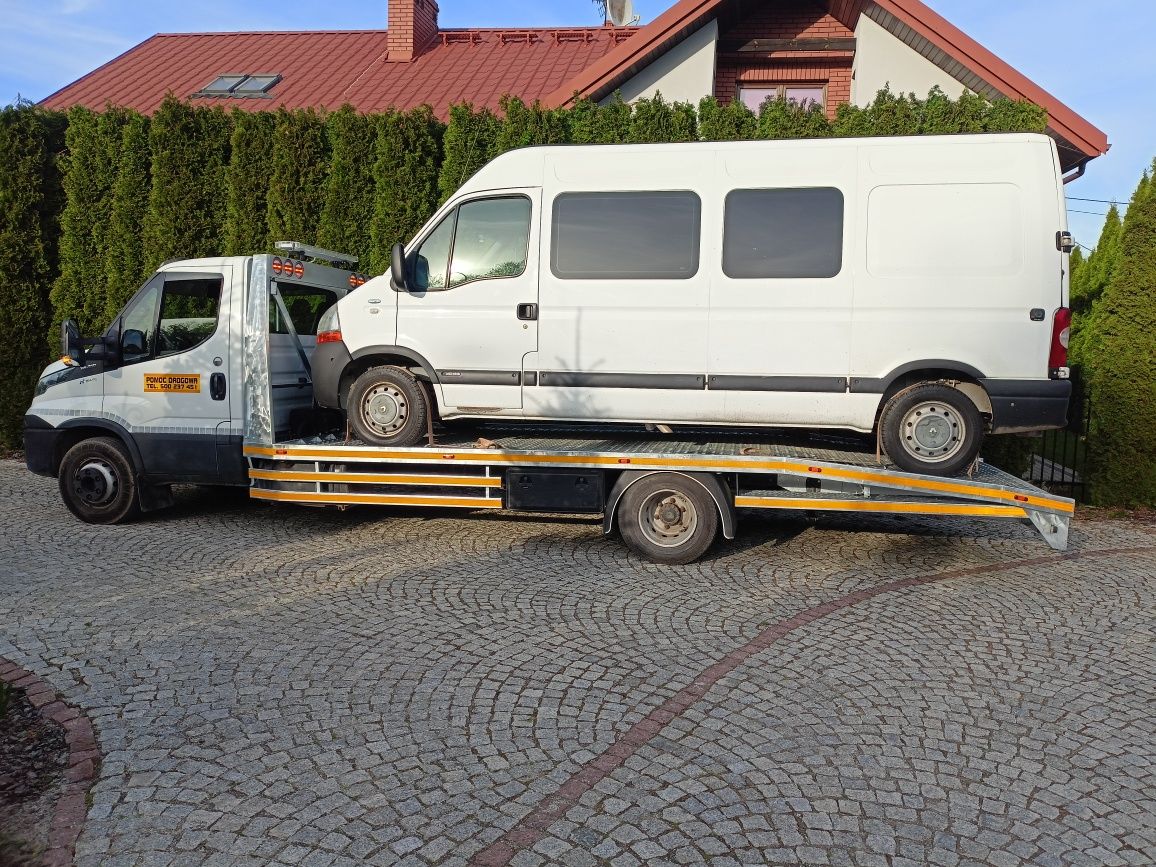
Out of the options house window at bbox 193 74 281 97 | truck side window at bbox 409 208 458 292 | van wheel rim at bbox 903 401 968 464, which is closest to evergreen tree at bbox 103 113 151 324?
truck side window at bbox 409 208 458 292

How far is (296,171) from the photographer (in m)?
10.2

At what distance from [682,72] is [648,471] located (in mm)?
7724

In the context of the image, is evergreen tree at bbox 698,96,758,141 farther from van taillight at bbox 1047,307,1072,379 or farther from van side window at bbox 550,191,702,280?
van taillight at bbox 1047,307,1072,379

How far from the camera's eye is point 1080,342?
14.8 metres

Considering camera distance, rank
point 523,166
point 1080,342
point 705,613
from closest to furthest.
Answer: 1. point 705,613
2. point 523,166
3. point 1080,342

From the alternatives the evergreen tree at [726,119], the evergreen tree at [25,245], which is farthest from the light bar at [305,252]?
the evergreen tree at [25,245]

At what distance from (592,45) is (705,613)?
51.4 ft

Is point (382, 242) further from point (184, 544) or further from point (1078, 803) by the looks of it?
point (1078, 803)

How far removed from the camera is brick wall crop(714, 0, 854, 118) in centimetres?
1223

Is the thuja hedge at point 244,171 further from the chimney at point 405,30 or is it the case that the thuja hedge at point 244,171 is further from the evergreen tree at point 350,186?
the chimney at point 405,30

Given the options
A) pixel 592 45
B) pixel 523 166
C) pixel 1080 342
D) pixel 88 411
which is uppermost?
pixel 592 45

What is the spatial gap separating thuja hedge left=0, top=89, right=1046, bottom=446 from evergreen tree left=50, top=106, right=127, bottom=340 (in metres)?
0.02

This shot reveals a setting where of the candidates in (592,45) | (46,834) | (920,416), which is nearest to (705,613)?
(920,416)

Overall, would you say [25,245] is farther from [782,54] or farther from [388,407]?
[782,54]
